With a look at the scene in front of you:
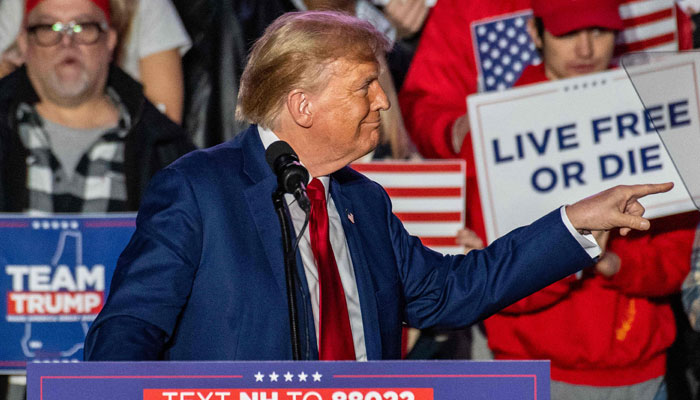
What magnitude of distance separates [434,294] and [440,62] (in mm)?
2080

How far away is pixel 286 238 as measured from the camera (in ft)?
6.79

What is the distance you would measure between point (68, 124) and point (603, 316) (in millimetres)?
2292

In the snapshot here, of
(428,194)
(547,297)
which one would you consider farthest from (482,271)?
(428,194)

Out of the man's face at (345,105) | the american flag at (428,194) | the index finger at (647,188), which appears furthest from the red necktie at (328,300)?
the american flag at (428,194)

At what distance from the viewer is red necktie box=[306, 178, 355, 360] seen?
2.28 metres

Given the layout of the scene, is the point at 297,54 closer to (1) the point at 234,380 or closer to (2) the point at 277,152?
(2) the point at 277,152

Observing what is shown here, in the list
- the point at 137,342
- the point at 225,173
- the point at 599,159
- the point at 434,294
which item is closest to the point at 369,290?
the point at 434,294

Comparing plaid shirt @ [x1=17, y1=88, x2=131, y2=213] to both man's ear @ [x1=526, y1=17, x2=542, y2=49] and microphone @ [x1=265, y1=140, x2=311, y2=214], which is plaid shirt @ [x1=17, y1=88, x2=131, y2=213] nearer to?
man's ear @ [x1=526, y1=17, x2=542, y2=49]

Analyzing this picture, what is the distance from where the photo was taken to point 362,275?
94.9 inches

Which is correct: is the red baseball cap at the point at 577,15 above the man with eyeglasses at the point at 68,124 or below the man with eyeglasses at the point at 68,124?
above

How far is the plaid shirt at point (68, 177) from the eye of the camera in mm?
4281

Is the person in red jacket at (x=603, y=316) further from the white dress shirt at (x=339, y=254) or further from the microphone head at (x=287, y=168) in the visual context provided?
the microphone head at (x=287, y=168)

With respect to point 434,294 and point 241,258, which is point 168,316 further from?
point 434,294

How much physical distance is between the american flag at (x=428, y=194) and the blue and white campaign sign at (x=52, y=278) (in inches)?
42.0
